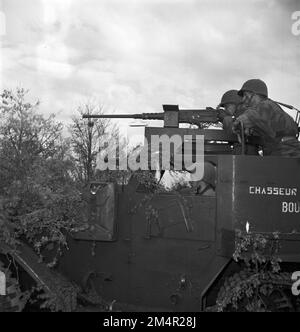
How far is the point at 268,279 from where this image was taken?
4.53m

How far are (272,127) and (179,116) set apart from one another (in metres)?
2.21

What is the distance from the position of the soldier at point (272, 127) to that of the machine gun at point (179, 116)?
181cm

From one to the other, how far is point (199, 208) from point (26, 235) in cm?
175

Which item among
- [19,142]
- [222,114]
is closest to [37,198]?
[19,142]

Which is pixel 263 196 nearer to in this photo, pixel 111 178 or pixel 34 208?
pixel 111 178

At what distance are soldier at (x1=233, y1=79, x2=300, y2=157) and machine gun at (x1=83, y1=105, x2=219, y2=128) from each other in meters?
1.81

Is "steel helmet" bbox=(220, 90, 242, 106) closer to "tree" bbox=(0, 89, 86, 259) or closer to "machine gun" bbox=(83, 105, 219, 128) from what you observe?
"machine gun" bbox=(83, 105, 219, 128)

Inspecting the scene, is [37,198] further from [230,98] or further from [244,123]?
[230,98]

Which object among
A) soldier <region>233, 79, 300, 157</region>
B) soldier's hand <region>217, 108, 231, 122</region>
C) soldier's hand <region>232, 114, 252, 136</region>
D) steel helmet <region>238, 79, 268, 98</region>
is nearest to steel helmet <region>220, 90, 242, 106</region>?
soldier's hand <region>217, 108, 231, 122</region>

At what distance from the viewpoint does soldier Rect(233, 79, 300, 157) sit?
5039mm

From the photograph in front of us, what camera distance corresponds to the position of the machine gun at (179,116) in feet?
23.8

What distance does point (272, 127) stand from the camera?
5.31 meters

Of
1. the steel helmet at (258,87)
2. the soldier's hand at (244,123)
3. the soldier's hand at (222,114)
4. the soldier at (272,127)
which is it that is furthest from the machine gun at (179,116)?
A: the soldier's hand at (244,123)
